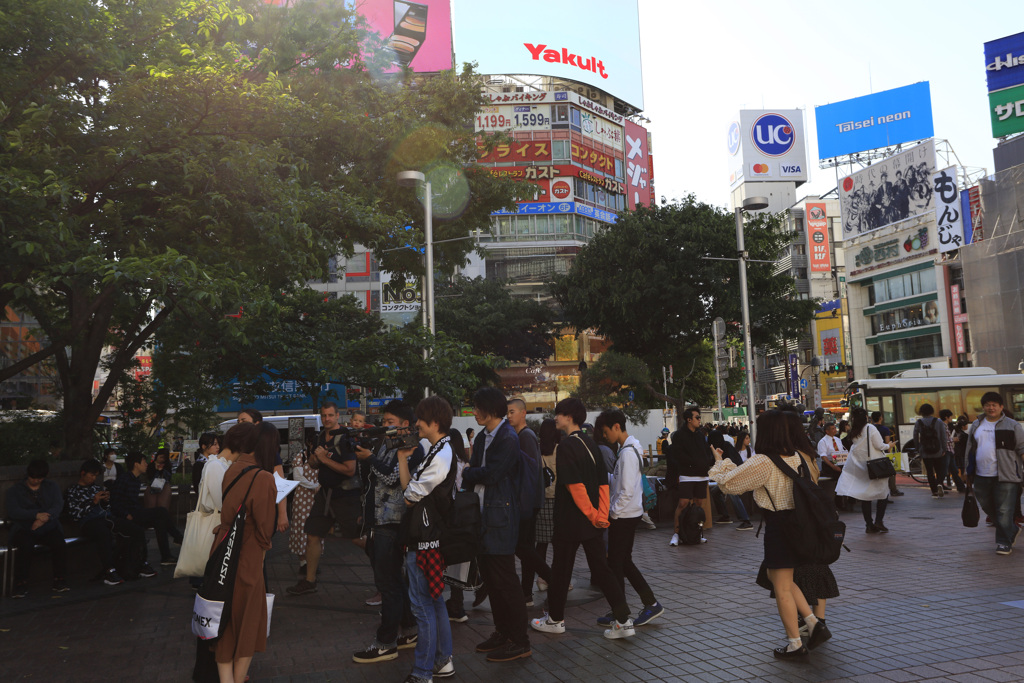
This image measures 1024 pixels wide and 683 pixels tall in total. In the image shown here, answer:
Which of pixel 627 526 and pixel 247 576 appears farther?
pixel 627 526

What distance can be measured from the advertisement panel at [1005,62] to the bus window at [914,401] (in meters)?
20.7

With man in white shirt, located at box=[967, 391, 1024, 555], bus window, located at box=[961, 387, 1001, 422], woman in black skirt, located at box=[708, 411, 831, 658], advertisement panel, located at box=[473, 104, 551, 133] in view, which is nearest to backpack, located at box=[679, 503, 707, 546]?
man in white shirt, located at box=[967, 391, 1024, 555]

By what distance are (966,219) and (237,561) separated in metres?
48.9

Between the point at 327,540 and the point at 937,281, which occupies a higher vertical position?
the point at 937,281

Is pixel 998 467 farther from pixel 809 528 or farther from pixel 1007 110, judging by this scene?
pixel 1007 110

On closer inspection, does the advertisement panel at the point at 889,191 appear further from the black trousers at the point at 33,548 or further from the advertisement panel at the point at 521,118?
the black trousers at the point at 33,548

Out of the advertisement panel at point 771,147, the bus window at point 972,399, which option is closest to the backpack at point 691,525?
the bus window at point 972,399

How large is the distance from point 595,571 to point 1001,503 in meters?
5.70

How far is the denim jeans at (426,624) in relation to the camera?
5.04 meters

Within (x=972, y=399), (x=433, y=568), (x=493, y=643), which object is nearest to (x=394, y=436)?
(x=433, y=568)

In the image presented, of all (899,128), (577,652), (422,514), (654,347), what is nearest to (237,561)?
(422,514)

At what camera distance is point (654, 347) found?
36531mm

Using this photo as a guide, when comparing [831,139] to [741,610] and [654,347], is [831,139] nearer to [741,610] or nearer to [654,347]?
[654,347]

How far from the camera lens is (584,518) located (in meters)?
6.04
